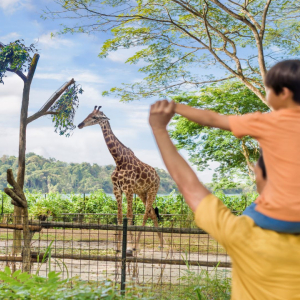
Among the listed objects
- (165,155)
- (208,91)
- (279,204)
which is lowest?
(279,204)

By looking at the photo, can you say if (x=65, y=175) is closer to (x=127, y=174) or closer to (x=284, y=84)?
(x=127, y=174)

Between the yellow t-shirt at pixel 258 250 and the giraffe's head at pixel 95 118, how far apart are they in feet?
20.9

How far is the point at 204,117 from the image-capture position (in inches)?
46.2

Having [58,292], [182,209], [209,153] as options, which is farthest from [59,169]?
[58,292]

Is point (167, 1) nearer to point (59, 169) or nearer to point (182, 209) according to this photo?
point (182, 209)

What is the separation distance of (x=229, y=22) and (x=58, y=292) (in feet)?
31.0

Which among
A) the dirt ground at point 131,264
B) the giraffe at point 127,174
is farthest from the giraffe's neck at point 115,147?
the dirt ground at point 131,264

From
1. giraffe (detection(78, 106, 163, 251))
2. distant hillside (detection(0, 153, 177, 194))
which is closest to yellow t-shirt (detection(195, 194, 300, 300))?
giraffe (detection(78, 106, 163, 251))

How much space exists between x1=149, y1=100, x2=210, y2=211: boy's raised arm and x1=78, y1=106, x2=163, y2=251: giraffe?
5714 millimetres

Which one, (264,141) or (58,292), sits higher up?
(264,141)

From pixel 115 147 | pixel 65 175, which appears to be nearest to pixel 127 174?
pixel 115 147

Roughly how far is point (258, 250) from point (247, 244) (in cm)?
3

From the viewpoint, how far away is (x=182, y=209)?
33.4ft

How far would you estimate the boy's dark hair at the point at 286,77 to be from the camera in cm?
115
